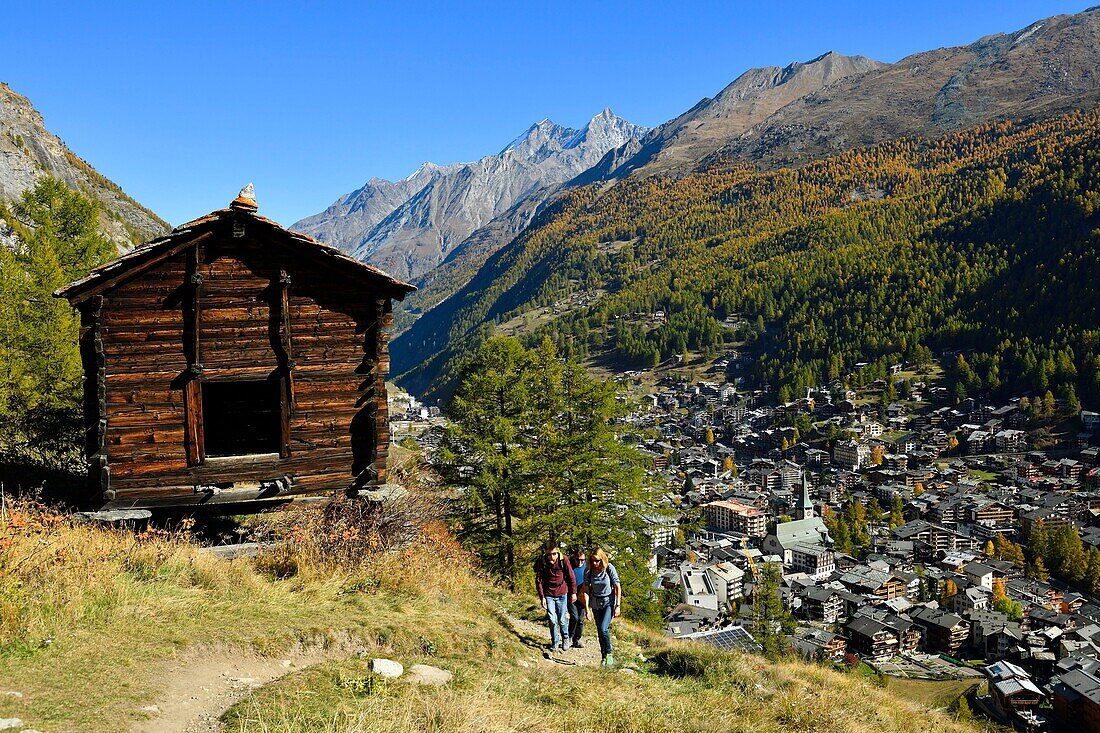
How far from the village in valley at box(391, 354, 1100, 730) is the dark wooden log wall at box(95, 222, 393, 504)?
281 inches

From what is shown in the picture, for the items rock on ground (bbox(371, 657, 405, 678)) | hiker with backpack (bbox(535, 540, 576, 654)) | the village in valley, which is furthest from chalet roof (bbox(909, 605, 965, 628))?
rock on ground (bbox(371, 657, 405, 678))

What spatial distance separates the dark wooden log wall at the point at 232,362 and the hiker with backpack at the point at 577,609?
4.68 metres

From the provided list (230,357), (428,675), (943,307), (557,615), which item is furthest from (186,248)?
(943,307)

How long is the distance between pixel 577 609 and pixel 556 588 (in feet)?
1.90

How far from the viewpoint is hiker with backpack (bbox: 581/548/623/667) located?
9.51 metres

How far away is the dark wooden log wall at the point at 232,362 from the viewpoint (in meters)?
12.0

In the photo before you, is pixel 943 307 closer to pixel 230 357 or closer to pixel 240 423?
pixel 240 423

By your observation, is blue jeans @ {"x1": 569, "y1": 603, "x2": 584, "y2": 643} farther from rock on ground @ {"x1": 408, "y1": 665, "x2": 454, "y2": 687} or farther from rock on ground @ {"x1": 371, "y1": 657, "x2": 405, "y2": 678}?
rock on ground @ {"x1": 371, "y1": 657, "x2": 405, "y2": 678}

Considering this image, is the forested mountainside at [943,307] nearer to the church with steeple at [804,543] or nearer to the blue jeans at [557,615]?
the church with steeple at [804,543]

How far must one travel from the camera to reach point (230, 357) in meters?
12.4

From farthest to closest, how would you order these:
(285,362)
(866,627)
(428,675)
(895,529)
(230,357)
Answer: (895,529) → (866,627) → (285,362) → (230,357) → (428,675)

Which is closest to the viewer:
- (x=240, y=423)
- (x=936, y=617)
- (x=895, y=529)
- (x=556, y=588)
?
(x=556, y=588)

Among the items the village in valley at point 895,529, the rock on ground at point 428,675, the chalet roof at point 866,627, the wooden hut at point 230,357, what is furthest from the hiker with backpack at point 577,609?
the chalet roof at point 866,627

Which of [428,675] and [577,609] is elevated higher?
[428,675]
